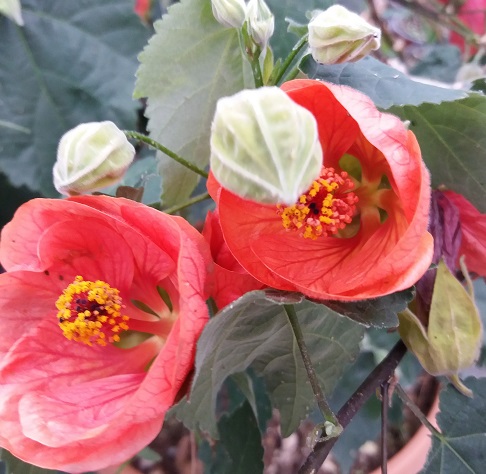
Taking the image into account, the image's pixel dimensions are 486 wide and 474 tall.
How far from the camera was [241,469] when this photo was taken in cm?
63

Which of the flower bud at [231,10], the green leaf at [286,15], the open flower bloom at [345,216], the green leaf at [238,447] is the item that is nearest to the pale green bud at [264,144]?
the open flower bloom at [345,216]

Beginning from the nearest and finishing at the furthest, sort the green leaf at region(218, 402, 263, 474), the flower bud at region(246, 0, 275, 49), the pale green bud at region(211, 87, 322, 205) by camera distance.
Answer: the pale green bud at region(211, 87, 322, 205)
the flower bud at region(246, 0, 275, 49)
the green leaf at region(218, 402, 263, 474)

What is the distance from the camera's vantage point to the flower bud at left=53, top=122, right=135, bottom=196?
1.29 ft

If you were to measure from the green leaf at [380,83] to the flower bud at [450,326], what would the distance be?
4.8 inches

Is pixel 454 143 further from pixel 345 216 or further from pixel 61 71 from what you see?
pixel 61 71

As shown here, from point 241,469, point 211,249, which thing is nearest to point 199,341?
point 211,249

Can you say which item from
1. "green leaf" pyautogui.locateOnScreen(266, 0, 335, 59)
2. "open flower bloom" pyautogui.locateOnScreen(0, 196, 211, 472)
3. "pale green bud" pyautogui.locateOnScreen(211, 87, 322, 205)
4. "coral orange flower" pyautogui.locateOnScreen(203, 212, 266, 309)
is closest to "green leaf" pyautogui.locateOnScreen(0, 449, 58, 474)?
"open flower bloom" pyautogui.locateOnScreen(0, 196, 211, 472)

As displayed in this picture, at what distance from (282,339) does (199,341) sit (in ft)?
Result: 0.61

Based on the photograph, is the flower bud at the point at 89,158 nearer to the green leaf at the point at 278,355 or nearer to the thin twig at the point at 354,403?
the green leaf at the point at 278,355

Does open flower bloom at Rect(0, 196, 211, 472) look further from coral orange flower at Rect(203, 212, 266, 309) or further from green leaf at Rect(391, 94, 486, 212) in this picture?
green leaf at Rect(391, 94, 486, 212)

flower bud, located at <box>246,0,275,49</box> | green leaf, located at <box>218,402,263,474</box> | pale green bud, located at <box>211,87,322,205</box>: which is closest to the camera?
pale green bud, located at <box>211,87,322,205</box>

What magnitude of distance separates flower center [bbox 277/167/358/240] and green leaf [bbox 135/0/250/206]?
12cm

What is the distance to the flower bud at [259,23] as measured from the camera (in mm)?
Result: 416

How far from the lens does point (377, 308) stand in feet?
1.28
